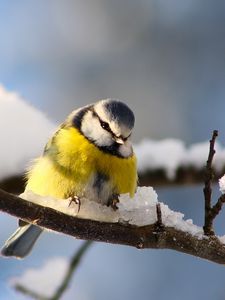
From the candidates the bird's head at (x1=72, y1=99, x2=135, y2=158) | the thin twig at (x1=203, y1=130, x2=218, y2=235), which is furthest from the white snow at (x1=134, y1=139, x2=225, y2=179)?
the thin twig at (x1=203, y1=130, x2=218, y2=235)

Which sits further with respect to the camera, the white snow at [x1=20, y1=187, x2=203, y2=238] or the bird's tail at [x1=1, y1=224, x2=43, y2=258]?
the bird's tail at [x1=1, y1=224, x2=43, y2=258]

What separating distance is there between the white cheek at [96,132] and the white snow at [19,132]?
16cm

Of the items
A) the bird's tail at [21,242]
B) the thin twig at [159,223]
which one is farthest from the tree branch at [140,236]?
the bird's tail at [21,242]

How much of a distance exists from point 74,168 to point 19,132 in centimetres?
33

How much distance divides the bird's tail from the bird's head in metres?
0.37

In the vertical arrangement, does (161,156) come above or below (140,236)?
above

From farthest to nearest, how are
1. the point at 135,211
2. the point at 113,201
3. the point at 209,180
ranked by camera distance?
1. the point at 113,201
2. the point at 135,211
3. the point at 209,180

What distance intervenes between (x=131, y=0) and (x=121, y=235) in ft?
9.57

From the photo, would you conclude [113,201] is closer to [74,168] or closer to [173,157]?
[74,168]

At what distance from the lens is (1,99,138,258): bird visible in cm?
193

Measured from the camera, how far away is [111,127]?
6.78 ft

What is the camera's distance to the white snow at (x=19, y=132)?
2.00 meters

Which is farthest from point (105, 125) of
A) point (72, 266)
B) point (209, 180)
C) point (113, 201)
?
point (209, 180)

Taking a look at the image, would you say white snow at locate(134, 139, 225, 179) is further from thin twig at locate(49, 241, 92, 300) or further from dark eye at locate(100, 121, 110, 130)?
thin twig at locate(49, 241, 92, 300)
